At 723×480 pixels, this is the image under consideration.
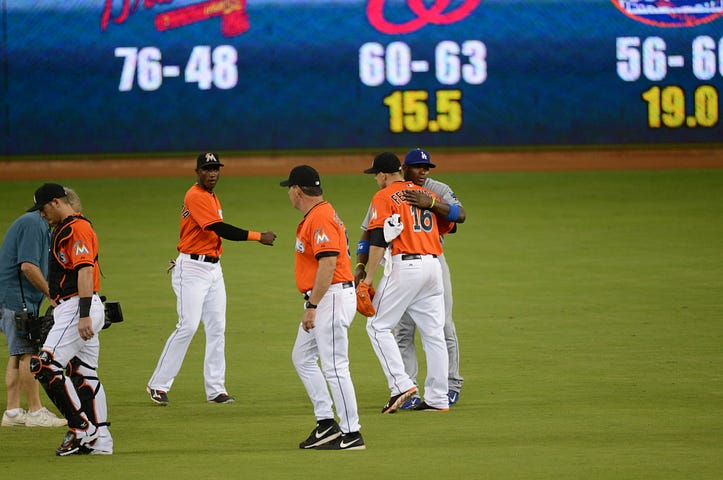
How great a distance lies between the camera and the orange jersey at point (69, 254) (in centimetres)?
716

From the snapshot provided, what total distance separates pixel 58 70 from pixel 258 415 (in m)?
20.6

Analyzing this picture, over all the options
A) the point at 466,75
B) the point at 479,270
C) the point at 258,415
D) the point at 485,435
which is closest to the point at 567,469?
the point at 485,435

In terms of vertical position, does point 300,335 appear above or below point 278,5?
below

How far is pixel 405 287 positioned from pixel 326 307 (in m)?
1.19

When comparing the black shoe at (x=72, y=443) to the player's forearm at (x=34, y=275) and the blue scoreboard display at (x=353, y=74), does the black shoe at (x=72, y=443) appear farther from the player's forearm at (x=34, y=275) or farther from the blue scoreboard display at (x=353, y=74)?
the blue scoreboard display at (x=353, y=74)

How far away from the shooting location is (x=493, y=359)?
10453mm

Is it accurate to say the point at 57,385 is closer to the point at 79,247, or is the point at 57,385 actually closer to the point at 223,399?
the point at 79,247

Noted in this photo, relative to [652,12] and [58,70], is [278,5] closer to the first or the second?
[58,70]

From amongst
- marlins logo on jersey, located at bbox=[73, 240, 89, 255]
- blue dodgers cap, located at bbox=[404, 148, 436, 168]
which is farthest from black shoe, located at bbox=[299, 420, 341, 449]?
blue dodgers cap, located at bbox=[404, 148, 436, 168]

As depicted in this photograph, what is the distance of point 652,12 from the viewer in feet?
90.2

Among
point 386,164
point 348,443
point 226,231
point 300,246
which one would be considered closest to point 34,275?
point 226,231

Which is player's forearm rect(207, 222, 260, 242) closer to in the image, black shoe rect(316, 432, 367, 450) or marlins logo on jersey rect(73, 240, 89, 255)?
marlins logo on jersey rect(73, 240, 89, 255)

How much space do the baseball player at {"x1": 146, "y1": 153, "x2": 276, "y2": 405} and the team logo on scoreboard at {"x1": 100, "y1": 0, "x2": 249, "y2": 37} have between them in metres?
18.7

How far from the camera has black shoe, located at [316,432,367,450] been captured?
7.33 meters
